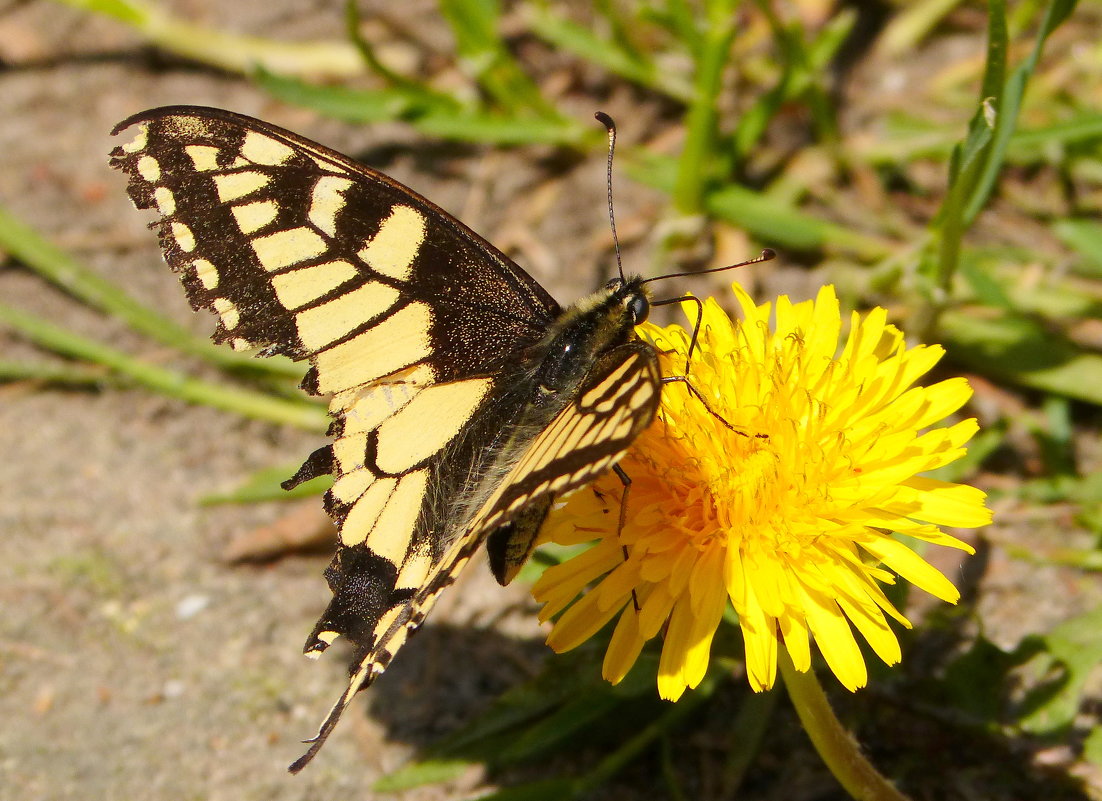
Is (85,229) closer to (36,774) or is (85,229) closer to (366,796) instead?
(36,774)

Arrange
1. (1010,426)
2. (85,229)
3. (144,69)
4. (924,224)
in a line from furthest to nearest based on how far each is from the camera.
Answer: (144,69)
(85,229)
(924,224)
(1010,426)

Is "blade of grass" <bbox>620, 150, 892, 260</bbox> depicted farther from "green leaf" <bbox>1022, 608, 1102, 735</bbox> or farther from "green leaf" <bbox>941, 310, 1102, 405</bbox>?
"green leaf" <bbox>1022, 608, 1102, 735</bbox>

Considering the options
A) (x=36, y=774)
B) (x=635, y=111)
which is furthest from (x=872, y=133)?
(x=36, y=774)

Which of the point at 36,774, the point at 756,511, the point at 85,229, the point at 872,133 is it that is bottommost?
the point at 36,774

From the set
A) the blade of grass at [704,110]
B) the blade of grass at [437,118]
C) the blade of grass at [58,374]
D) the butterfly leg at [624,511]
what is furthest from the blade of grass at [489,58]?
the butterfly leg at [624,511]

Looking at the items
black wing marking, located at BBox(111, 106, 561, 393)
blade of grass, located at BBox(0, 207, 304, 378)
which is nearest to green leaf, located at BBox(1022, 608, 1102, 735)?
black wing marking, located at BBox(111, 106, 561, 393)

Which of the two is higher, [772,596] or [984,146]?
[984,146]

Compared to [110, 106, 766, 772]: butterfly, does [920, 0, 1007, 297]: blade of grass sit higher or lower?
higher
